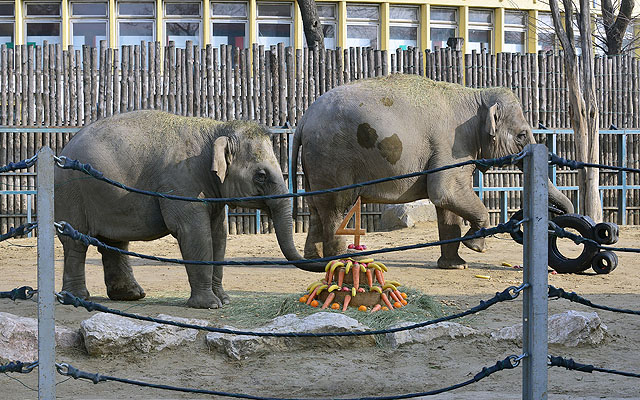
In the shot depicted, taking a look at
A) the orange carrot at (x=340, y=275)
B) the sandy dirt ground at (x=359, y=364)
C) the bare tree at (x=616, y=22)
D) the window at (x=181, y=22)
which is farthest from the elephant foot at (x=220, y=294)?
the bare tree at (x=616, y=22)

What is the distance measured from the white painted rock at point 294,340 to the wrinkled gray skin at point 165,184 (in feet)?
3.96

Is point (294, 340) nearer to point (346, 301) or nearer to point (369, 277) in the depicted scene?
point (346, 301)

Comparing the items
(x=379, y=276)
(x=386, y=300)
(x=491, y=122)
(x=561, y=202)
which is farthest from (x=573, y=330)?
(x=561, y=202)

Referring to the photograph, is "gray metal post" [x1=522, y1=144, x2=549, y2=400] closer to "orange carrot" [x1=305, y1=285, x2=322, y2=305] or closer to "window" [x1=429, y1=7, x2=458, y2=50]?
"orange carrot" [x1=305, y1=285, x2=322, y2=305]

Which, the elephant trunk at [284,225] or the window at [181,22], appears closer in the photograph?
the elephant trunk at [284,225]

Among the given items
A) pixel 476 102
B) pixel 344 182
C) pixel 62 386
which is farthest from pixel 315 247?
pixel 62 386

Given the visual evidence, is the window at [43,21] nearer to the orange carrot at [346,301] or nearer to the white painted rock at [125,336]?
the orange carrot at [346,301]

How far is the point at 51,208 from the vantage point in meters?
3.56

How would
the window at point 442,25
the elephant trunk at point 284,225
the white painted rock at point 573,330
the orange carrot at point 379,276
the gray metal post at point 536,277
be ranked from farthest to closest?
the window at point 442,25, the elephant trunk at point 284,225, the orange carrot at point 379,276, the white painted rock at point 573,330, the gray metal post at point 536,277

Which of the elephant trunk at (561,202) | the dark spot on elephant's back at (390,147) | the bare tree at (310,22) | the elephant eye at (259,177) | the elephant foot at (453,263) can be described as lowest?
the elephant foot at (453,263)

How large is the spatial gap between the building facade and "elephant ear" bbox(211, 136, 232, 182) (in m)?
13.5

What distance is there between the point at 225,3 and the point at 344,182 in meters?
12.8

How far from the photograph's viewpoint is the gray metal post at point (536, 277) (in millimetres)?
3480

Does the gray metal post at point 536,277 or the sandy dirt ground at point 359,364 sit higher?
the gray metal post at point 536,277
